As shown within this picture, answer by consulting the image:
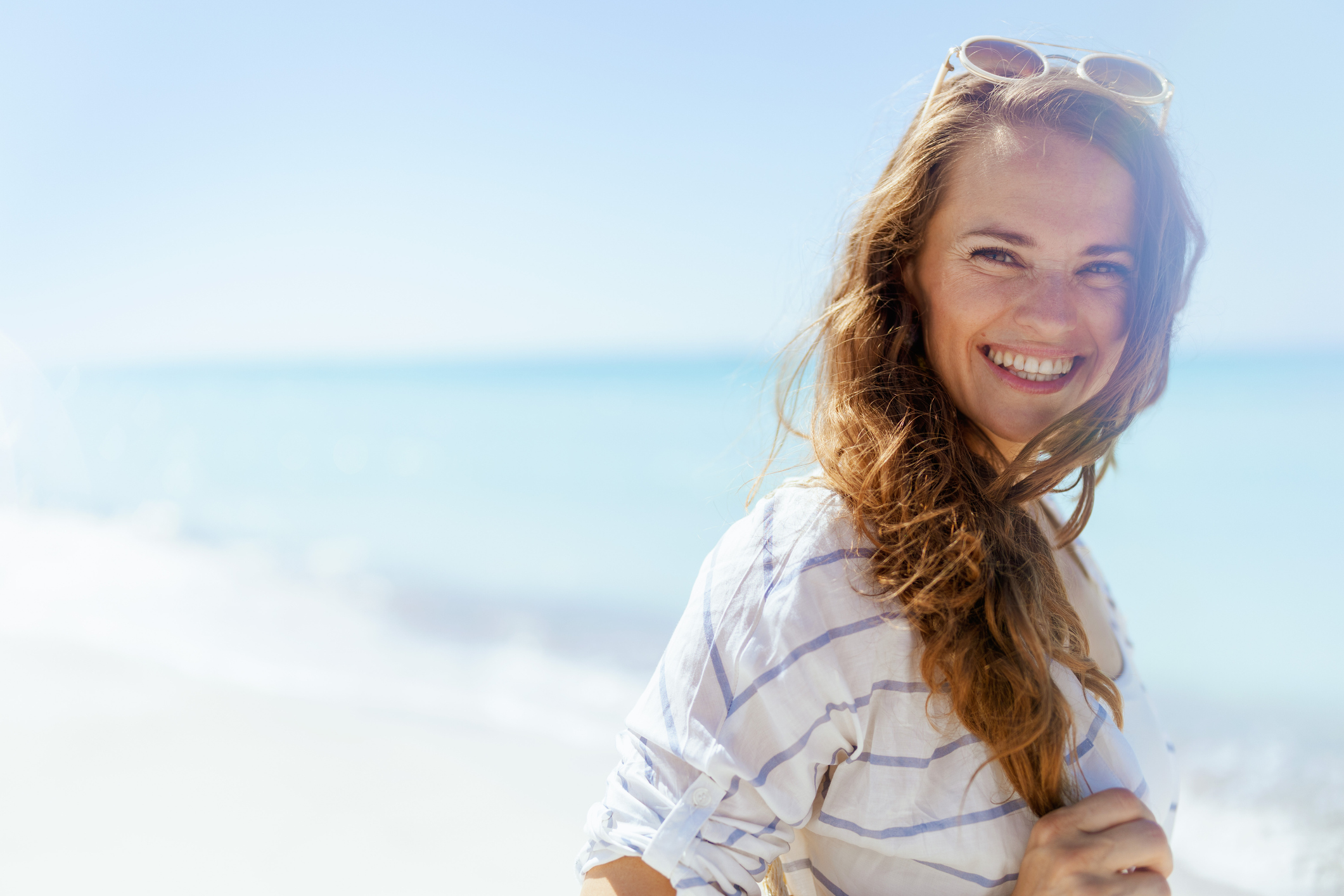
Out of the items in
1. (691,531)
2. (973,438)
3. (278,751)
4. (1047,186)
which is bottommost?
(278,751)

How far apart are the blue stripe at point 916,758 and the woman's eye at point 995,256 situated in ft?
2.34

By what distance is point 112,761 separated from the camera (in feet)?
12.0

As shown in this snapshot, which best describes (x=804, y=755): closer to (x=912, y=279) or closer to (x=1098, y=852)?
(x=1098, y=852)

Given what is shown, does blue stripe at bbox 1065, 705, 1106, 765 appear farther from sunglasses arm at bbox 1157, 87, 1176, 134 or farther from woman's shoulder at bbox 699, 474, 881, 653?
sunglasses arm at bbox 1157, 87, 1176, 134

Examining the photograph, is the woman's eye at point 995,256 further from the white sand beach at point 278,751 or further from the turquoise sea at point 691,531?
the white sand beach at point 278,751

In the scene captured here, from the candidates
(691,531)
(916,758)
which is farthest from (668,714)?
(691,531)

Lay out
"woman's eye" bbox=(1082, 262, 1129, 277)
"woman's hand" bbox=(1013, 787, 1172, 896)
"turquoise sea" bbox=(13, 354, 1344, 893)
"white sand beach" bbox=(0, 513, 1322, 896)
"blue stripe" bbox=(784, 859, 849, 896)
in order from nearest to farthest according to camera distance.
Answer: "woman's hand" bbox=(1013, 787, 1172, 896) → "blue stripe" bbox=(784, 859, 849, 896) → "woman's eye" bbox=(1082, 262, 1129, 277) → "white sand beach" bbox=(0, 513, 1322, 896) → "turquoise sea" bbox=(13, 354, 1344, 893)

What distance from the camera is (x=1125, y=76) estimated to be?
1.36 metres

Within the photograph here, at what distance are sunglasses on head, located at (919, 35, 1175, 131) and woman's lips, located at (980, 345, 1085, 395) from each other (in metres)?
0.43

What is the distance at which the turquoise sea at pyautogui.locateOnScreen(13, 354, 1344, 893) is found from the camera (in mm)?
3910

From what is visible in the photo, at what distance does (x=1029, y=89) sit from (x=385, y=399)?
33819mm

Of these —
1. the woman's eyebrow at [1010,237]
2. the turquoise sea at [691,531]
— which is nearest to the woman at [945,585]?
the woman's eyebrow at [1010,237]

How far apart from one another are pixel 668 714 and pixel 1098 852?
58 cm

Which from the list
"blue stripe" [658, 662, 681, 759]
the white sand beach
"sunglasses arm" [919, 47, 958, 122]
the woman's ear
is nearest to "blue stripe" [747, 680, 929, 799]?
"blue stripe" [658, 662, 681, 759]
